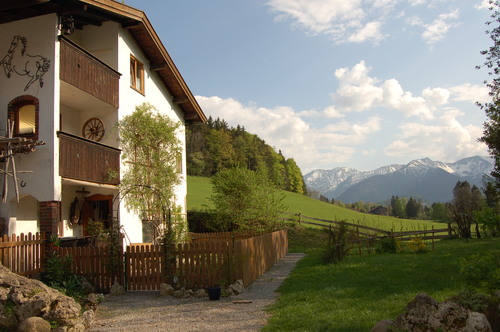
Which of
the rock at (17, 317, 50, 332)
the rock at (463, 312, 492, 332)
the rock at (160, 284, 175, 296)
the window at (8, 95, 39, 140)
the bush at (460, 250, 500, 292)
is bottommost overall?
the rock at (160, 284, 175, 296)

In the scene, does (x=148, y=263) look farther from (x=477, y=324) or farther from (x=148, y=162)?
(x=477, y=324)

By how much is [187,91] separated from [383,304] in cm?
1596

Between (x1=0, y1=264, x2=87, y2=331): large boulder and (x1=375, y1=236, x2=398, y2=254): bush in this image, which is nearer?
(x1=0, y1=264, x2=87, y2=331): large boulder

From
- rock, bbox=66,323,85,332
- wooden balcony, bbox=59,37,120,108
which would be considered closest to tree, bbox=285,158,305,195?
wooden balcony, bbox=59,37,120,108

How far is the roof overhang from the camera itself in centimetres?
1305

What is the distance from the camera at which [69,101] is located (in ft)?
51.0

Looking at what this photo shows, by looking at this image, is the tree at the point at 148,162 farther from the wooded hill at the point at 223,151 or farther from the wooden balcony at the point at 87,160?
the wooded hill at the point at 223,151

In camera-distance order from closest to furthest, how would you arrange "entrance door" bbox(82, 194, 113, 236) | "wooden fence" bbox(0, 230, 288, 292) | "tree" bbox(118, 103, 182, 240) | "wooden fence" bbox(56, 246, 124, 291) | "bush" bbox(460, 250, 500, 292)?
"bush" bbox(460, 250, 500, 292) → "wooden fence" bbox(0, 230, 288, 292) → "wooden fence" bbox(56, 246, 124, 291) → "entrance door" bbox(82, 194, 113, 236) → "tree" bbox(118, 103, 182, 240)

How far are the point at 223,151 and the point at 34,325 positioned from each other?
223ft

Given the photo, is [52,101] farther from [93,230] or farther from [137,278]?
[137,278]

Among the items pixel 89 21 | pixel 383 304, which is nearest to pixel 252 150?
pixel 89 21

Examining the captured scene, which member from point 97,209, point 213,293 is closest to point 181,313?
point 213,293

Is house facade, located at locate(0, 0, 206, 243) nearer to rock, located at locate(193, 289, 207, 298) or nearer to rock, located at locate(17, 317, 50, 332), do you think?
rock, located at locate(193, 289, 207, 298)

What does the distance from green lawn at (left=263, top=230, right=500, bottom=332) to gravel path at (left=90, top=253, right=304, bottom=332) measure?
18.1 inches
